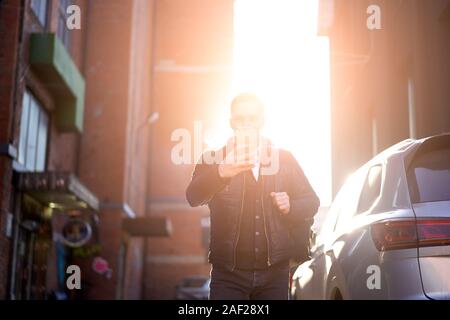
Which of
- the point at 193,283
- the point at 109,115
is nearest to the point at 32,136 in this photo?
the point at 109,115

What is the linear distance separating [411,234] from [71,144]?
Result: 70.7 feet

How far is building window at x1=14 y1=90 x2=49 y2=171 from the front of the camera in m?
18.0

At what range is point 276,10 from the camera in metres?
11.5

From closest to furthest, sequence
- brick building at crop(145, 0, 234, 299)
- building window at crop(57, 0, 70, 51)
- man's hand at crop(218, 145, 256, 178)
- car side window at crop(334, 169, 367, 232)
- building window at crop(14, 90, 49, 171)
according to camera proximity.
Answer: man's hand at crop(218, 145, 256, 178) → car side window at crop(334, 169, 367, 232) → building window at crop(14, 90, 49, 171) → building window at crop(57, 0, 70, 51) → brick building at crop(145, 0, 234, 299)

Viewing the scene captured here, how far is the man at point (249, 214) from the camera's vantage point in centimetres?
391

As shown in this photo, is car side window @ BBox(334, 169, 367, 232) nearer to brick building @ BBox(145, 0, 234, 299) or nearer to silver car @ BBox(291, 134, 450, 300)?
silver car @ BBox(291, 134, 450, 300)

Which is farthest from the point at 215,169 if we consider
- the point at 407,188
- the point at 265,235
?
the point at 407,188

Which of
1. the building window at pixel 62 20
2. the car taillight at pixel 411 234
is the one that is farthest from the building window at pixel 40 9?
the car taillight at pixel 411 234

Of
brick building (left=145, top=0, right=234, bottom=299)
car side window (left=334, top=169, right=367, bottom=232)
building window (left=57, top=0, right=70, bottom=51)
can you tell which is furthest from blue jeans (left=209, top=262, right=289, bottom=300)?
brick building (left=145, top=0, right=234, bottom=299)

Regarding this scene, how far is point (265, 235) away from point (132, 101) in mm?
25965

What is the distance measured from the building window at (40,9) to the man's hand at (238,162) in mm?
14788

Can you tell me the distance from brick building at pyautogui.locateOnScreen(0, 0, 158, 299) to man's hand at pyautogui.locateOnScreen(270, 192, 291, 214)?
15.1 feet

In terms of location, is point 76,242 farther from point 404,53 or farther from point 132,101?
point 404,53

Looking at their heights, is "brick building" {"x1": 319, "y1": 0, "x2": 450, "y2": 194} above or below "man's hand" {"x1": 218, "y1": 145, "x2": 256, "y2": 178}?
above
